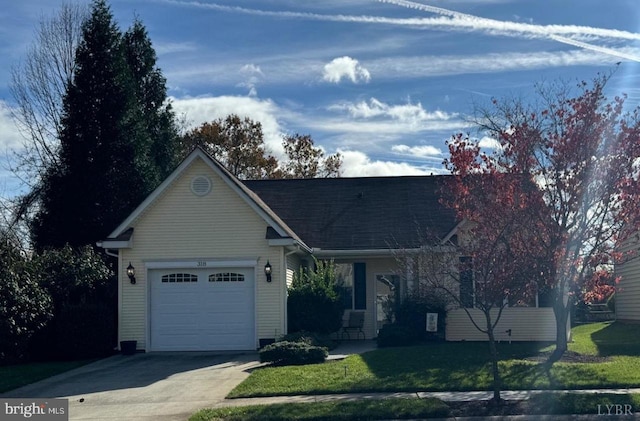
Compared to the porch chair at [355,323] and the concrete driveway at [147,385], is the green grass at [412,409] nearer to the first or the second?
the concrete driveway at [147,385]

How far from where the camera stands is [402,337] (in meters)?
19.5

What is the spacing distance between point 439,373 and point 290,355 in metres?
3.76

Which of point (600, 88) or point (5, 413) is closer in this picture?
point (5, 413)

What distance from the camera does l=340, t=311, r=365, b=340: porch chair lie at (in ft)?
73.8

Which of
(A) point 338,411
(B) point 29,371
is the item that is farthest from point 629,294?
(B) point 29,371

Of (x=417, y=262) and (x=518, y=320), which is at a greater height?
(x=417, y=262)

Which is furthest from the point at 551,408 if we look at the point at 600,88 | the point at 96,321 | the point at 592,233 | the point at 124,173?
the point at 124,173

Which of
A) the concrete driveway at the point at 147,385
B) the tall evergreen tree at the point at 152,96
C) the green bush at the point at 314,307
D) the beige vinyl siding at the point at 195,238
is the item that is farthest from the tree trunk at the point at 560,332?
the tall evergreen tree at the point at 152,96

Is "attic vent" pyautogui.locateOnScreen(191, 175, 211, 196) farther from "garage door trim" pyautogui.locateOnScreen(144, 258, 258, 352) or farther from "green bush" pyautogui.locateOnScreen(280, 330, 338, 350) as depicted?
"green bush" pyautogui.locateOnScreen(280, 330, 338, 350)

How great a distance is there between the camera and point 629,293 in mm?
28531

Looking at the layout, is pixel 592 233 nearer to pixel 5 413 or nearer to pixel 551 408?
pixel 551 408

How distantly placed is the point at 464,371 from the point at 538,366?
169 cm

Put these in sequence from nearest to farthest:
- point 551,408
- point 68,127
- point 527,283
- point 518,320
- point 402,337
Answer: point 551,408 < point 527,283 < point 402,337 < point 518,320 < point 68,127

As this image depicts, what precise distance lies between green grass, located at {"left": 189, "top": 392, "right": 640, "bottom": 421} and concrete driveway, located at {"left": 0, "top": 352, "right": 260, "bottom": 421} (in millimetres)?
1038
